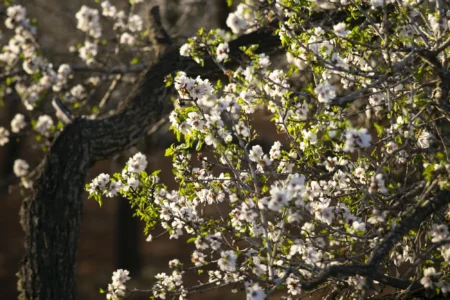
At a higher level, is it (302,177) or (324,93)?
(324,93)

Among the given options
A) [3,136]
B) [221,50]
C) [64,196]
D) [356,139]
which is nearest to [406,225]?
[356,139]

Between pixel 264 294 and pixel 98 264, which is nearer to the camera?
pixel 264 294

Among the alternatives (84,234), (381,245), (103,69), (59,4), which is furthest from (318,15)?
(84,234)

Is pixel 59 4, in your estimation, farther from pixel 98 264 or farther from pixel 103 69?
pixel 103 69

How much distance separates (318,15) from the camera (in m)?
5.99

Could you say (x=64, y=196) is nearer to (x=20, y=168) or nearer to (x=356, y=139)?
(x=356, y=139)

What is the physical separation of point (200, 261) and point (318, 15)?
9.25 feet

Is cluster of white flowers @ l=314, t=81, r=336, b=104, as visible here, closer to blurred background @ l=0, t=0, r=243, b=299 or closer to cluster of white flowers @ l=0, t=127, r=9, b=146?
cluster of white flowers @ l=0, t=127, r=9, b=146

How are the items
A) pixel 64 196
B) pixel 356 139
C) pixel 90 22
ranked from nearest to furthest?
pixel 356 139
pixel 64 196
pixel 90 22

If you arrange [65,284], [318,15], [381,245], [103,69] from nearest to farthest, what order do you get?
[381,245] → [65,284] → [318,15] → [103,69]

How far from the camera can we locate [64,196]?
551 centimetres

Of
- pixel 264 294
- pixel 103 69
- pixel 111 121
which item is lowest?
pixel 264 294

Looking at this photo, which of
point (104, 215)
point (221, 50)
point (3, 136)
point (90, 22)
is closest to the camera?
point (221, 50)

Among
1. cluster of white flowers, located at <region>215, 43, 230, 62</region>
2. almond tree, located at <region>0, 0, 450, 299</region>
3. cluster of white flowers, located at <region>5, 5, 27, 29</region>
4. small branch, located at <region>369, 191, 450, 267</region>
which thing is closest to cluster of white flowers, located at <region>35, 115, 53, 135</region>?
cluster of white flowers, located at <region>5, 5, 27, 29</region>
